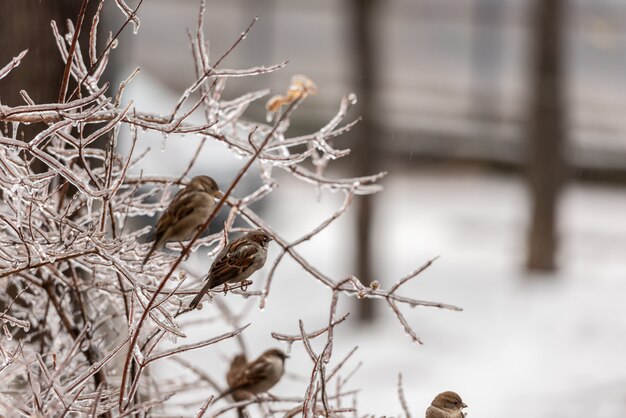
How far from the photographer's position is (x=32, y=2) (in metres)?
4.12

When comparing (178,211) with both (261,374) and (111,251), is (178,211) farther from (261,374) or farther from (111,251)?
(261,374)

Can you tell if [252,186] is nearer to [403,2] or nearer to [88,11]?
[88,11]

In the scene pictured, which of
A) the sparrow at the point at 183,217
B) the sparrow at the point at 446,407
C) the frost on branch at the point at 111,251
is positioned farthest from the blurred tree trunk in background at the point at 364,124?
the sparrow at the point at 183,217

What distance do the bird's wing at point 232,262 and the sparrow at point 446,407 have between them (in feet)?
2.14

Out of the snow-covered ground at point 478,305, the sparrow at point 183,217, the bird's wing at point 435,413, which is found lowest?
the snow-covered ground at point 478,305

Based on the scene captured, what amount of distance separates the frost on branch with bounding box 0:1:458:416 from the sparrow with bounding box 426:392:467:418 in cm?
23

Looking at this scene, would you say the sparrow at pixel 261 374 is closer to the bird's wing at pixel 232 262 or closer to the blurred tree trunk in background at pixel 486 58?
the bird's wing at pixel 232 262

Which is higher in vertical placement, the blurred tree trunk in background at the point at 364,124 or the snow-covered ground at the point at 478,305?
the blurred tree trunk in background at the point at 364,124

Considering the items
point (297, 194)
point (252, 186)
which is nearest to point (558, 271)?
point (252, 186)

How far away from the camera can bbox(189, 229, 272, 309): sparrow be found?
83.5 inches

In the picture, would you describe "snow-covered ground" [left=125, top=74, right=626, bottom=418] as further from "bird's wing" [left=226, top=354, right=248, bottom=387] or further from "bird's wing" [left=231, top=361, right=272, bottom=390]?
"bird's wing" [left=231, top=361, right=272, bottom=390]

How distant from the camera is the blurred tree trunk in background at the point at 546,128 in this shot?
10.6 meters

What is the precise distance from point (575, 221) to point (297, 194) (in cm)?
429

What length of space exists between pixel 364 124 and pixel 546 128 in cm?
221
